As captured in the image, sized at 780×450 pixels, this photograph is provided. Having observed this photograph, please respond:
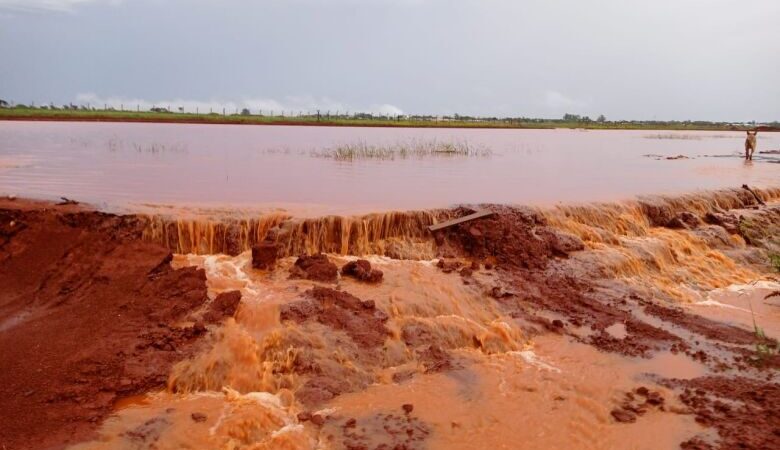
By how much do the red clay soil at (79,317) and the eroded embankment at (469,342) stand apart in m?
0.31

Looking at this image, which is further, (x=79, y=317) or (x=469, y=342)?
(x=469, y=342)

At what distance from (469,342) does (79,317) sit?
485cm

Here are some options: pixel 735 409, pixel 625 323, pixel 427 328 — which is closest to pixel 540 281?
pixel 625 323

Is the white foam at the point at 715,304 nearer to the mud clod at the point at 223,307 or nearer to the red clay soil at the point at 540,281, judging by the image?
the red clay soil at the point at 540,281

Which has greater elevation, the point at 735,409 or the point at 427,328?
the point at 427,328

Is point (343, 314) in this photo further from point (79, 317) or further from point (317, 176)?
point (317, 176)

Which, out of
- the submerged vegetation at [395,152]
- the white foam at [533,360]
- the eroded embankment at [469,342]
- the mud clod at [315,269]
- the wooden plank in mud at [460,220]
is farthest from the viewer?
the submerged vegetation at [395,152]

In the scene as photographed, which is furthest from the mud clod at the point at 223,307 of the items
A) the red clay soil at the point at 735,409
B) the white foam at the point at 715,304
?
the white foam at the point at 715,304

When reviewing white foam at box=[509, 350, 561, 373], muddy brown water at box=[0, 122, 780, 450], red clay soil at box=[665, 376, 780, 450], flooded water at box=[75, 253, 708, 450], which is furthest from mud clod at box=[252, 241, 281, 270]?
red clay soil at box=[665, 376, 780, 450]

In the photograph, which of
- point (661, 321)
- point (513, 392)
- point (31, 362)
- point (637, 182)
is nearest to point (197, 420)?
point (31, 362)

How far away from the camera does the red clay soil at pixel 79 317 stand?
17.8 ft

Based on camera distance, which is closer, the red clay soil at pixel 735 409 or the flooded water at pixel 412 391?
the red clay soil at pixel 735 409

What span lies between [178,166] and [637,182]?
1412cm

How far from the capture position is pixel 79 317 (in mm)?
7031
